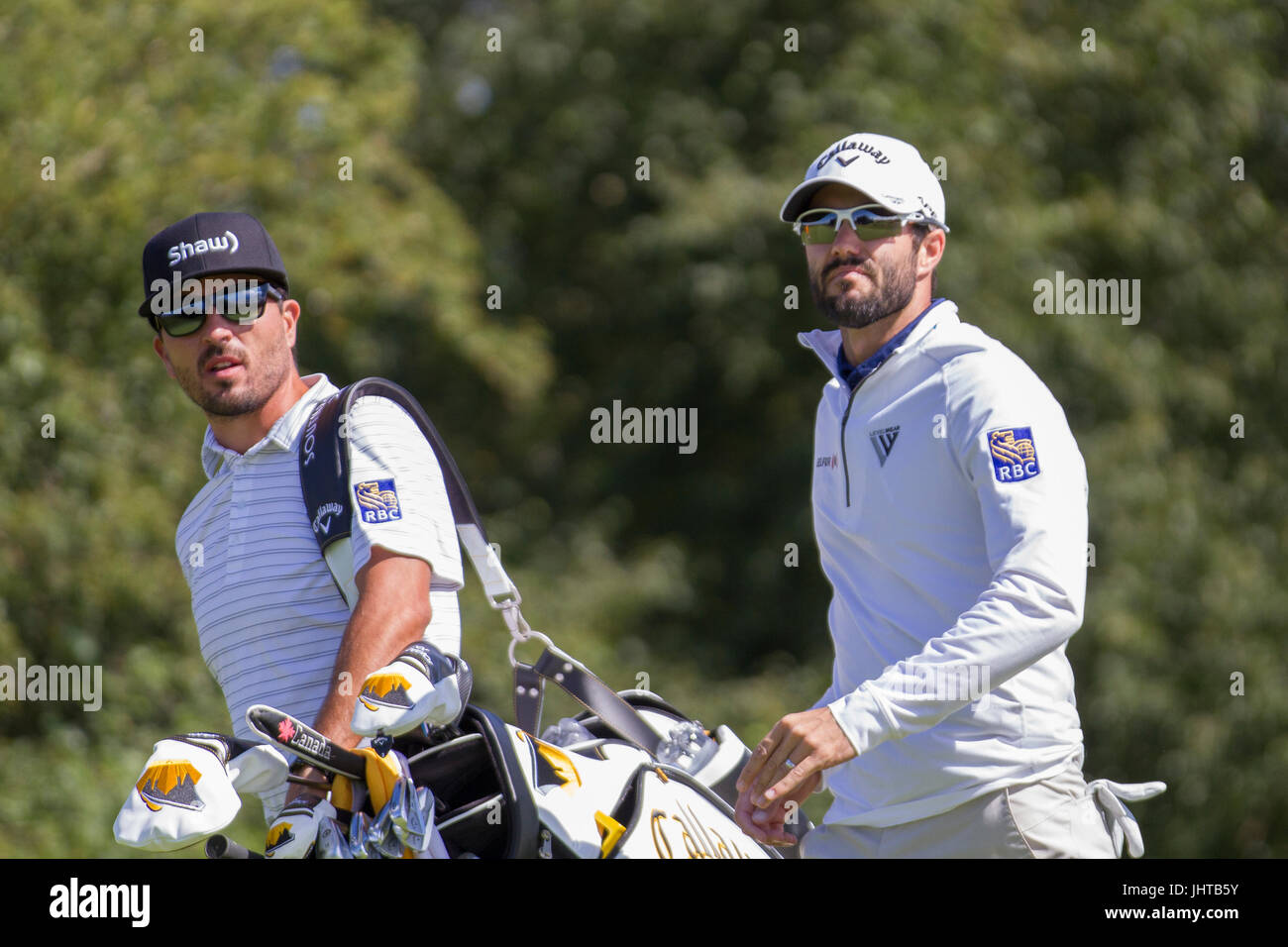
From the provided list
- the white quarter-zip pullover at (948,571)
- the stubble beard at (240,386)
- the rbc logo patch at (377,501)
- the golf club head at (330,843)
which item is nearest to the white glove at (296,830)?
the golf club head at (330,843)

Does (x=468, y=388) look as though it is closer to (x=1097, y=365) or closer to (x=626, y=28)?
(x=626, y=28)

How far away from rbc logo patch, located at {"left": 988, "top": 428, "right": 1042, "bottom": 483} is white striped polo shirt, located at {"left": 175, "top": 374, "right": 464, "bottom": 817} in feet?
2.96

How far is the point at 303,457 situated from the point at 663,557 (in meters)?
8.78

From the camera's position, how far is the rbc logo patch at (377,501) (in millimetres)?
2861

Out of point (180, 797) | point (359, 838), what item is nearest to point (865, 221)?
point (359, 838)

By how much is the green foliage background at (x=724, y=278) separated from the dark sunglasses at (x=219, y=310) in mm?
5694

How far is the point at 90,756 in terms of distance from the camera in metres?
7.94

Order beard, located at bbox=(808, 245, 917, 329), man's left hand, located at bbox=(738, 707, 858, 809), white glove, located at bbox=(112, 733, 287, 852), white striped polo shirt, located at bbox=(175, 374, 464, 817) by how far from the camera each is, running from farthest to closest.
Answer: beard, located at bbox=(808, 245, 917, 329), white striped polo shirt, located at bbox=(175, 374, 464, 817), man's left hand, located at bbox=(738, 707, 858, 809), white glove, located at bbox=(112, 733, 287, 852)

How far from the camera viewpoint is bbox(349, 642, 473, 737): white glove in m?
2.32

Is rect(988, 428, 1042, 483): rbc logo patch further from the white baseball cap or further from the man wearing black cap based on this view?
the man wearing black cap

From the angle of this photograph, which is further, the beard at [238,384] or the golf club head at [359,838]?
the beard at [238,384]

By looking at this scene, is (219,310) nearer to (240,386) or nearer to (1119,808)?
(240,386)

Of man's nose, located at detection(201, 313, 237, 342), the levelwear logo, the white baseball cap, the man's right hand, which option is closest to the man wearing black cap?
man's nose, located at detection(201, 313, 237, 342)

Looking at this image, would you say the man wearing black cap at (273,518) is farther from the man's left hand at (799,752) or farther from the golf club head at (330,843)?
the man's left hand at (799,752)
